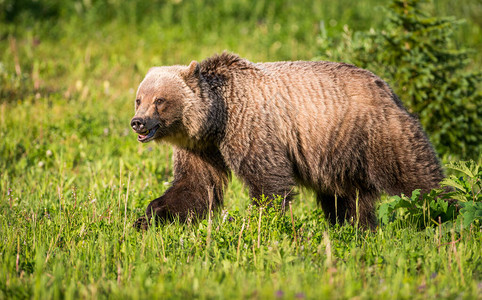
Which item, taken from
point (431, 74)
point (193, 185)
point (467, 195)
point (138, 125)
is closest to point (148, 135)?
point (138, 125)

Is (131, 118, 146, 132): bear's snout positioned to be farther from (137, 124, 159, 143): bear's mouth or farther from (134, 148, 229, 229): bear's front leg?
(134, 148, 229, 229): bear's front leg

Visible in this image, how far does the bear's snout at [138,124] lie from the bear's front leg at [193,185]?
617 millimetres

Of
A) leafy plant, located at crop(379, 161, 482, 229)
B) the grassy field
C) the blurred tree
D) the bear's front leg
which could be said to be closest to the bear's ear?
the bear's front leg

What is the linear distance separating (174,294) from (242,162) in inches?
84.8

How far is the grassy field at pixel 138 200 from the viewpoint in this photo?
3.32 m

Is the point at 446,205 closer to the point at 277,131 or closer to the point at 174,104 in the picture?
the point at 277,131

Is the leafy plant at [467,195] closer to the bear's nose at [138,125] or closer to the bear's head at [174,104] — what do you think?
the bear's head at [174,104]

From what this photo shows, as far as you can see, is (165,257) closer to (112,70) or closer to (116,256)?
(116,256)

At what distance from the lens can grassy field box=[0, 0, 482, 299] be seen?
3.32m

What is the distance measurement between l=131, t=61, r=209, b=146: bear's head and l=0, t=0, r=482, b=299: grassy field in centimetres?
75

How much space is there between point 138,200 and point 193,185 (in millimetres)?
887

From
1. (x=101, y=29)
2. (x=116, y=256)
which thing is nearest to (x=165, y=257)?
(x=116, y=256)

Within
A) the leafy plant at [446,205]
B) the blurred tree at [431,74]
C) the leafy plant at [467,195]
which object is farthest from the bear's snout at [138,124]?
the blurred tree at [431,74]

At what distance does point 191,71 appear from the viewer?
5176 mm
